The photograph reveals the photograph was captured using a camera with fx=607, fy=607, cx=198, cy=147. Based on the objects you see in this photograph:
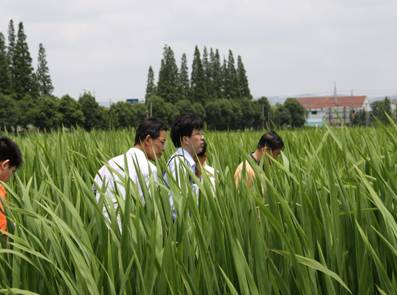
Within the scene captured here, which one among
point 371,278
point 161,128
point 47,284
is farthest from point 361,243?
point 161,128

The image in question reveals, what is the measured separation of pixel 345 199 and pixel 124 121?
2146 inches

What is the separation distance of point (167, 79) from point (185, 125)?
218ft

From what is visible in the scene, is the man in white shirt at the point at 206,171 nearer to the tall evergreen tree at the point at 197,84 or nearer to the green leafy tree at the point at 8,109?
the green leafy tree at the point at 8,109

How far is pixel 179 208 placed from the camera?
5.01ft

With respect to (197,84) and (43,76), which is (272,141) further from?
(197,84)

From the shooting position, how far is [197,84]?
72.6 meters

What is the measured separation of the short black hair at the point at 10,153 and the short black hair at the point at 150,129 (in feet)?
2.64

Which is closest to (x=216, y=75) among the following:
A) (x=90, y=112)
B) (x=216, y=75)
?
(x=216, y=75)

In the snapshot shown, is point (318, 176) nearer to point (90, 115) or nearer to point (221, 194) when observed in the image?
point (221, 194)

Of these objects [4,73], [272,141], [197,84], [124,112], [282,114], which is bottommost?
[282,114]

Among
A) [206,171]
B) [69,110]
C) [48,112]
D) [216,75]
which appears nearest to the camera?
[206,171]

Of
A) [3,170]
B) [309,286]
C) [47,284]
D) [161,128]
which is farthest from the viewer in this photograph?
[161,128]

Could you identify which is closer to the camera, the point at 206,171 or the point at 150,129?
the point at 206,171

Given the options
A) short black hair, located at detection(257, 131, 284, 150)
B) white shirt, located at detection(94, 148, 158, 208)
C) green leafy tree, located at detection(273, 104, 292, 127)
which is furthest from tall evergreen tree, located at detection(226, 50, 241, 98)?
white shirt, located at detection(94, 148, 158, 208)
